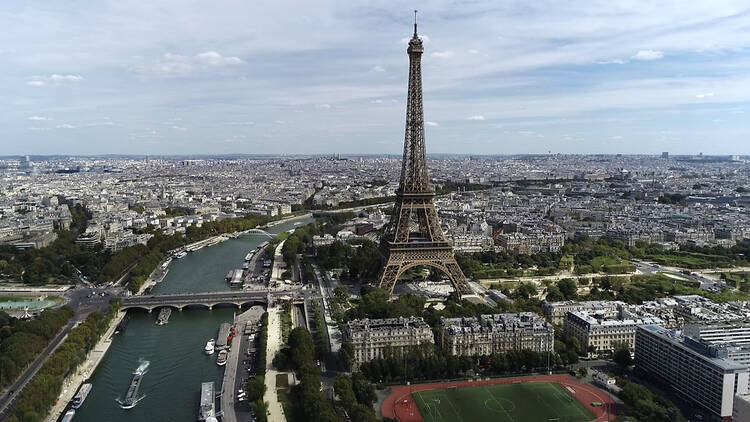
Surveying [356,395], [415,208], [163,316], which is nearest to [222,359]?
[356,395]

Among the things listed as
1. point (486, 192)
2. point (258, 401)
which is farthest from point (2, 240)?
point (486, 192)

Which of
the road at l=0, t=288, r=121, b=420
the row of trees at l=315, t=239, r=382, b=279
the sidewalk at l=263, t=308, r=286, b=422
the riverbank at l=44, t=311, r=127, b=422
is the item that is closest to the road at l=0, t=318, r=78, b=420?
the road at l=0, t=288, r=121, b=420

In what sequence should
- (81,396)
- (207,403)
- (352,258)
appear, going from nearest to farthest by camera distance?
(207,403) < (81,396) < (352,258)

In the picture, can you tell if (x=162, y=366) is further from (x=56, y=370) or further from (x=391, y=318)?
(x=391, y=318)

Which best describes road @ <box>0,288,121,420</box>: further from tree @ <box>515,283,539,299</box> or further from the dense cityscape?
tree @ <box>515,283,539,299</box>

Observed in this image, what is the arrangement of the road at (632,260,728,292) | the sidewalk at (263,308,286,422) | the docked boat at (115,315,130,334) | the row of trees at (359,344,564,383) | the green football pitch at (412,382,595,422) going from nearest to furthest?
1. the green football pitch at (412,382,595,422)
2. the sidewalk at (263,308,286,422)
3. the row of trees at (359,344,564,383)
4. the docked boat at (115,315,130,334)
5. the road at (632,260,728,292)

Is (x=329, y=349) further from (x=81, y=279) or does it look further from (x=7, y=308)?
(x=81, y=279)
